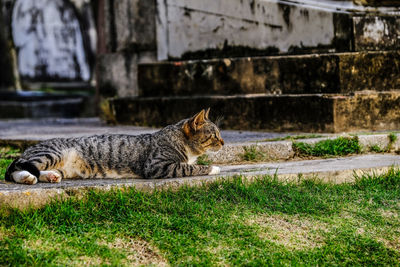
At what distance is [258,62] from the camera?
6762mm

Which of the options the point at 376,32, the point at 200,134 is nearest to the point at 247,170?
the point at 200,134

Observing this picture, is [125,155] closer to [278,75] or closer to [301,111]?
[301,111]

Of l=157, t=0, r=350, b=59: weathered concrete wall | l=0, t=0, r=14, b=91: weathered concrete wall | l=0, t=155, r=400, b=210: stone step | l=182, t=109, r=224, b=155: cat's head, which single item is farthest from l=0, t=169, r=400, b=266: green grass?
l=0, t=0, r=14, b=91: weathered concrete wall

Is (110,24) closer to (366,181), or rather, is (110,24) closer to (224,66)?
(224,66)

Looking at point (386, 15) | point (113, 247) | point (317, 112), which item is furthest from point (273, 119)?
point (113, 247)

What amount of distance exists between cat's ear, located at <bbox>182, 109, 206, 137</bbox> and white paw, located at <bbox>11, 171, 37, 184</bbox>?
57.1 inches

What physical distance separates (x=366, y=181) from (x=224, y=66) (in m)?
3.16

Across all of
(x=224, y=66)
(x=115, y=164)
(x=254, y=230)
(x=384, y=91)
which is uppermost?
(x=224, y=66)

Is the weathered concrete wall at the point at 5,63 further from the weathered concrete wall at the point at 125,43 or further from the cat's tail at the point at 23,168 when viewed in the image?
the cat's tail at the point at 23,168

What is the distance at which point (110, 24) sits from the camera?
9109 millimetres

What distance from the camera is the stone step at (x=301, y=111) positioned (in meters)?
6.10

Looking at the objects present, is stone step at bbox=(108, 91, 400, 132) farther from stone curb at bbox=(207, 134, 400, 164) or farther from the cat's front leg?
the cat's front leg

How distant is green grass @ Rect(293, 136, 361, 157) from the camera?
530cm

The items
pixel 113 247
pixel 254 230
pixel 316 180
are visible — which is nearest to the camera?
pixel 113 247
